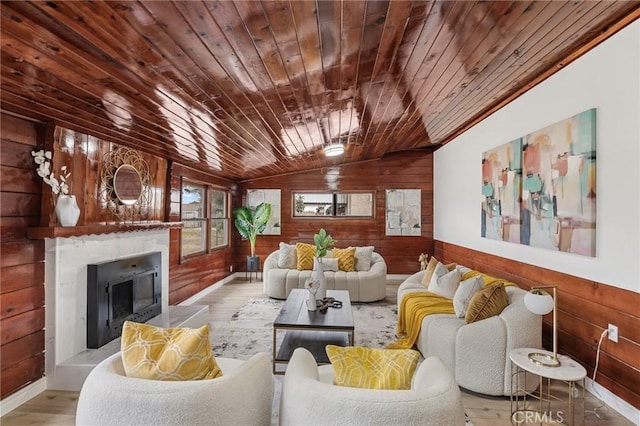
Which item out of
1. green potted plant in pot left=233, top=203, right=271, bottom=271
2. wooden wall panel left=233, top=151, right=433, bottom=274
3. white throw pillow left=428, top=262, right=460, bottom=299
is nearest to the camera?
→ white throw pillow left=428, top=262, right=460, bottom=299

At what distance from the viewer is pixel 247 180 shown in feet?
24.2

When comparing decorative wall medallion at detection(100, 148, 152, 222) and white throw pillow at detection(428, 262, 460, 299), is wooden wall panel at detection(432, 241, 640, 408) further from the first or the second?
decorative wall medallion at detection(100, 148, 152, 222)

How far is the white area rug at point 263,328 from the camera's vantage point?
349 cm

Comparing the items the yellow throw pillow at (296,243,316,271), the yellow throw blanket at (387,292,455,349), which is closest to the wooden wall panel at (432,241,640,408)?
the yellow throw blanket at (387,292,455,349)

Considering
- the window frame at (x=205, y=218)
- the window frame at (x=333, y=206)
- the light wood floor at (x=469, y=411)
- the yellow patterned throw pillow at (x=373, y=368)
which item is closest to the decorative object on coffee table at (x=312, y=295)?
the light wood floor at (x=469, y=411)

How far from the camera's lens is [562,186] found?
2.90m

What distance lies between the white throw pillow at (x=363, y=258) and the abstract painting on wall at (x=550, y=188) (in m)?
2.13

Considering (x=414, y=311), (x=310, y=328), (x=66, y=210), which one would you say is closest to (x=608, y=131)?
(x=414, y=311)

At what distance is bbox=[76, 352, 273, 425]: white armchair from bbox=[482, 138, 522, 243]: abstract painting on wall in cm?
338

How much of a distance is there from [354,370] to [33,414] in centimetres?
242

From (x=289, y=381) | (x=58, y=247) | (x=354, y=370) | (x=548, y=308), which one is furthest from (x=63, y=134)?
(x=548, y=308)

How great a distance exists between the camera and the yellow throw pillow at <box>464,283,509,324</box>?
2.77 m

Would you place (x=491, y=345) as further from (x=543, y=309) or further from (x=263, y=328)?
(x=263, y=328)

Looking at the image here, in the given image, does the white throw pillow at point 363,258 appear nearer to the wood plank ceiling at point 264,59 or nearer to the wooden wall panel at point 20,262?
the wood plank ceiling at point 264,59
